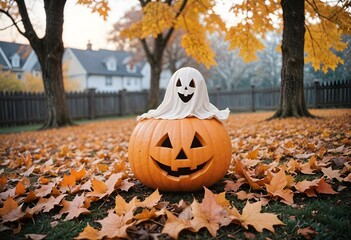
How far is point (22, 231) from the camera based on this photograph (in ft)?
6.32

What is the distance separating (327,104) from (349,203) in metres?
7.84

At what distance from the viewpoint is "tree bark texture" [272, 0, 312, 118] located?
707cm

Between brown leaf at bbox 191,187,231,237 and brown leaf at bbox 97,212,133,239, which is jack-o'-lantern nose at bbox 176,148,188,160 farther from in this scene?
brown leaf at bbox 97,212,133,239

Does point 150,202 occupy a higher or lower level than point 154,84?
lower

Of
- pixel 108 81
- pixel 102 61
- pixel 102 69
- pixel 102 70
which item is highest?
pixel 102 61

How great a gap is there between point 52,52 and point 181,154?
28.2 ft

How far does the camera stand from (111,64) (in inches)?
1511

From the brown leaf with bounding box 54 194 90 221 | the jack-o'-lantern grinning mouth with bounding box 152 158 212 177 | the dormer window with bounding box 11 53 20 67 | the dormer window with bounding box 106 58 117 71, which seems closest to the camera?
the brown leaf with bounding box 54 194 90 221

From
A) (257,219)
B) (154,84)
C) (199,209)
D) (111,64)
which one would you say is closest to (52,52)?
(154,84)

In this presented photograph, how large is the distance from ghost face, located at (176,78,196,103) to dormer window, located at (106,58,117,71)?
3720cm

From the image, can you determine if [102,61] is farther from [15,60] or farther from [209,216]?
[209,216]

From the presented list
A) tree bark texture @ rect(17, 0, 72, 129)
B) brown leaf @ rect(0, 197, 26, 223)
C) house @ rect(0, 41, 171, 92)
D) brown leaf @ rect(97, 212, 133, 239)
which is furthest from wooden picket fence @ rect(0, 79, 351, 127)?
house @ rect(0, 41, 171, 92)

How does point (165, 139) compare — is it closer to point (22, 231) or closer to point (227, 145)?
point (227, 145)

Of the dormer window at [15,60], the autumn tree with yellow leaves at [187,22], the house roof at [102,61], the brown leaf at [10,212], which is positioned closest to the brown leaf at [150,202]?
the brown leaf at [10,212]
